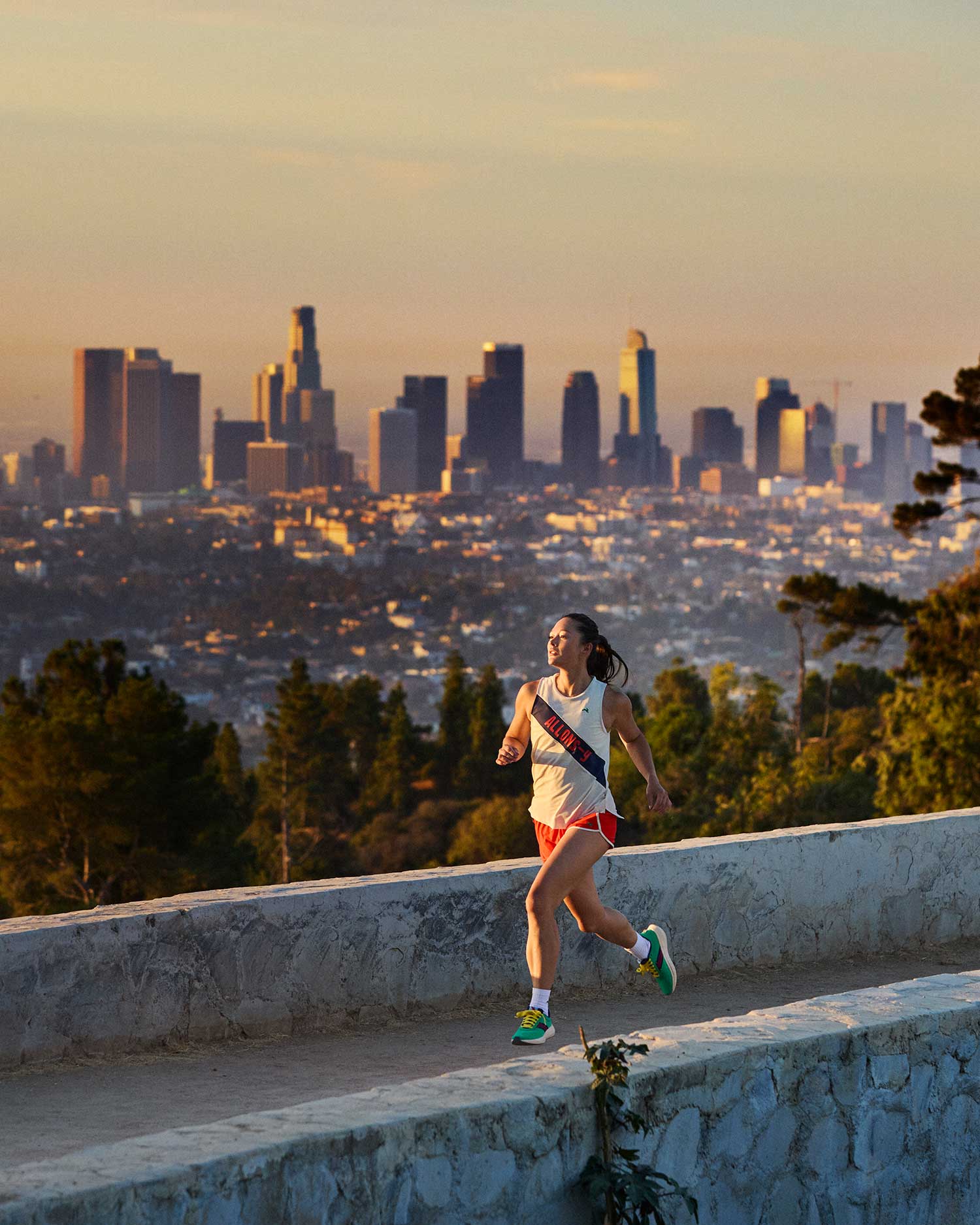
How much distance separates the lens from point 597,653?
225 inches

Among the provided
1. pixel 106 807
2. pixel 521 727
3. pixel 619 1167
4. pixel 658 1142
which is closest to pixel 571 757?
pixel 521 727

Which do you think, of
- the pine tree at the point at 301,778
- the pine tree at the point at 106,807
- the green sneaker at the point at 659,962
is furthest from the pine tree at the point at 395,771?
the green sneaker at the point at 659,962

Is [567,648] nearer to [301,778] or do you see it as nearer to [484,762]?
[301,778]

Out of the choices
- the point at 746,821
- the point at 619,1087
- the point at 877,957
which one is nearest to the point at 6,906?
the point at 746,821

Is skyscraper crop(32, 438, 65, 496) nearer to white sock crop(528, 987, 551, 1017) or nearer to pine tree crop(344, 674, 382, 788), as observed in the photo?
pine tree crop(344, 674, 382, 788)

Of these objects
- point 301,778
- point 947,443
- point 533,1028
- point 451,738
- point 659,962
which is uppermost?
point 947,443

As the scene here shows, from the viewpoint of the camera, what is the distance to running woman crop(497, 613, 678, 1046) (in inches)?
219

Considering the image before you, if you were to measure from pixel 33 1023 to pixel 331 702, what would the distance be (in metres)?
75.7

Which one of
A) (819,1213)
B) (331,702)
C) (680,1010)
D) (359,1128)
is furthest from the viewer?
(331,702)

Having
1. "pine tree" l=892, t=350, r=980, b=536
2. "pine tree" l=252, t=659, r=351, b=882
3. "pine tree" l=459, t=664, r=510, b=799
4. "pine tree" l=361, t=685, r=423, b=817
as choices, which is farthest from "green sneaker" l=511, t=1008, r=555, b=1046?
"pine tree" l=459, t=664, r=510, b=799

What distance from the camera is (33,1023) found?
523 centimetres

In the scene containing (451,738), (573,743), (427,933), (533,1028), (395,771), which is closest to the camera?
(533,1028)

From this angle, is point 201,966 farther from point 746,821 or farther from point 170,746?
point 746,821

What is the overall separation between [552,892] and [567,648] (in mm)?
814
